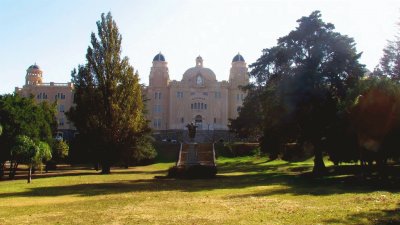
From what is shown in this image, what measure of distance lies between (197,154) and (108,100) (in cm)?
1136

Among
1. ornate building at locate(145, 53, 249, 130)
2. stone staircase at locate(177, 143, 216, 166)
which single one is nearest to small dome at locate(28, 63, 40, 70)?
ornate building at locate(145, 53, 249, 130)

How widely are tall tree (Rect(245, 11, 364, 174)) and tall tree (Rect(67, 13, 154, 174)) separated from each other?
12.8m

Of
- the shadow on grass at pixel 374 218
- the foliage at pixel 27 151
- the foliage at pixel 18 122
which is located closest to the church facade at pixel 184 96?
the foliage at pixel 18 122

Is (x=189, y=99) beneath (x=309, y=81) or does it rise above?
above

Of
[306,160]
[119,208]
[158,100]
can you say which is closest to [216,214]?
[119,208]

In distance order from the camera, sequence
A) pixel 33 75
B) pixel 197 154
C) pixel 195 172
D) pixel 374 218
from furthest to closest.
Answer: pixel 33 75
pixel 197 154
pixel 195 172
pixel 374 218

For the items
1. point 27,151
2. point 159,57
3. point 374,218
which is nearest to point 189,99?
point 159,57

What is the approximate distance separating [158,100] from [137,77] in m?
46.8

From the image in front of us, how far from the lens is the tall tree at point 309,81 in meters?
36.0

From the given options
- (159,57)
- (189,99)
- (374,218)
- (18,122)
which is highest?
(159,57)

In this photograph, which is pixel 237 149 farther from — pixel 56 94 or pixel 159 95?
pixel 56 94

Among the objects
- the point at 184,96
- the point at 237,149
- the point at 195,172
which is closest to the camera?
the point at 195,172

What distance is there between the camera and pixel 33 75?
97.2 metres

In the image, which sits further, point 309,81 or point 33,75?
point 33,75
